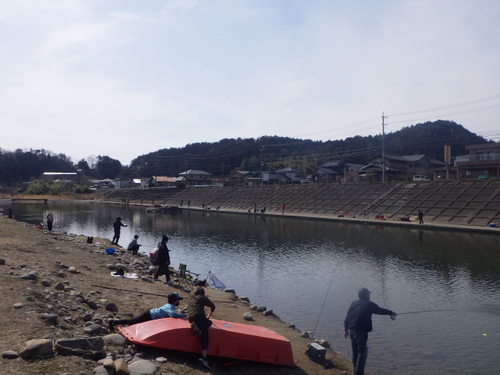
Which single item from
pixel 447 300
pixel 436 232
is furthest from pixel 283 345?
pixel 436 232

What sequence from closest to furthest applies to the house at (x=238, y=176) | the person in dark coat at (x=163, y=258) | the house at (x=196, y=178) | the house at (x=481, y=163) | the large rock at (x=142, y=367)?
the large rock at (x=142, y=367) < the person in dark coat at (x=163, y=258) < the house at (x=481, y=163) < the house at (x=238, y=176) < the house at (x=196, y=178)

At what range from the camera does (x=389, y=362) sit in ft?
29.6

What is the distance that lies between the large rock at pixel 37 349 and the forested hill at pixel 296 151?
76.0 metres

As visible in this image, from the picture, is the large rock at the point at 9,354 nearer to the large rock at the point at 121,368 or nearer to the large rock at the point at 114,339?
the large rock at the point at 121,368

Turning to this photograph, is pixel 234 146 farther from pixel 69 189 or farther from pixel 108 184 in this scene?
pixel 69 189

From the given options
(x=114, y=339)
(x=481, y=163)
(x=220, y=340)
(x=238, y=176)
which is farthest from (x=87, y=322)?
(x=238, y=176)

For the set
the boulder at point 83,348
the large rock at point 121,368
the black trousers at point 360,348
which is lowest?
the black trousers at point 360,348

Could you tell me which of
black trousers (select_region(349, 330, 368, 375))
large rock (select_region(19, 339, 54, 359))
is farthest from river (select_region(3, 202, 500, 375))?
large rock (select_region(19, 339, 54, 359))

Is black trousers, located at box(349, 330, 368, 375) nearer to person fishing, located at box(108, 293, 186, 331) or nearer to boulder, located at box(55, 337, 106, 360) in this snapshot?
person fishing, located at box(108, 293, 186, 331)

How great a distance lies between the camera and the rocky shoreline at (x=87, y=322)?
5.79m

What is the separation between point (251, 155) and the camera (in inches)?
4751

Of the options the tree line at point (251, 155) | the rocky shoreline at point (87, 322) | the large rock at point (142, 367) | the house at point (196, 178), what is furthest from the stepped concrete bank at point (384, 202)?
the large rock at point (142, 367)

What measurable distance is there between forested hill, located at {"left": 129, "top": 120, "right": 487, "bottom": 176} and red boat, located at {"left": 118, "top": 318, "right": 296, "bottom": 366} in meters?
73.9

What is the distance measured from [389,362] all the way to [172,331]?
5229mm
